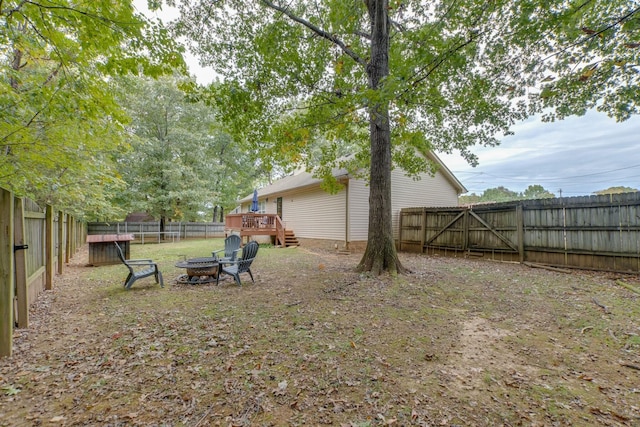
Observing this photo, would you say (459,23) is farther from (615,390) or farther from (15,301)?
(15,301)

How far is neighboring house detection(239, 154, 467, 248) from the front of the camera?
12445 mm

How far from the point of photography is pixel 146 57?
4719 mm

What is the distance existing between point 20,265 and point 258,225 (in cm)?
1134

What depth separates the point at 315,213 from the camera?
14633 mm

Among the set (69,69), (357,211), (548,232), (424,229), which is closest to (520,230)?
(548,232)

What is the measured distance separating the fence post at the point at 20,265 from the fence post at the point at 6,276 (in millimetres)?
438

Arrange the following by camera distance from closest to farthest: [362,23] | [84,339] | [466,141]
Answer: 1. [84,339]
2. [362,23]
3. [466,141]

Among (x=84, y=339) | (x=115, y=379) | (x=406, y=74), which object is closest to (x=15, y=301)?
(x=84, y=339)

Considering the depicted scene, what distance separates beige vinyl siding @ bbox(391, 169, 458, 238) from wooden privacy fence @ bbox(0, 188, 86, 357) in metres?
12.4

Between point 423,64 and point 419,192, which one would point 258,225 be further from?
point 423,64

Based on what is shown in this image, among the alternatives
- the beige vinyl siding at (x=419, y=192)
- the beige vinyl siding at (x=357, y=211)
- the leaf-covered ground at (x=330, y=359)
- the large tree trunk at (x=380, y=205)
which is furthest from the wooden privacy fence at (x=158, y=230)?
the large tree trunk at (x=380, y=205)

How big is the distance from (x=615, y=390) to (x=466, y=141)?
7.83 m

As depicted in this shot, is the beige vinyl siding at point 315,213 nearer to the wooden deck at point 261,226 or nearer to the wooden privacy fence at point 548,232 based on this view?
the wooden deck at point 261,226

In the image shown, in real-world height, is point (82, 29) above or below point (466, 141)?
above
